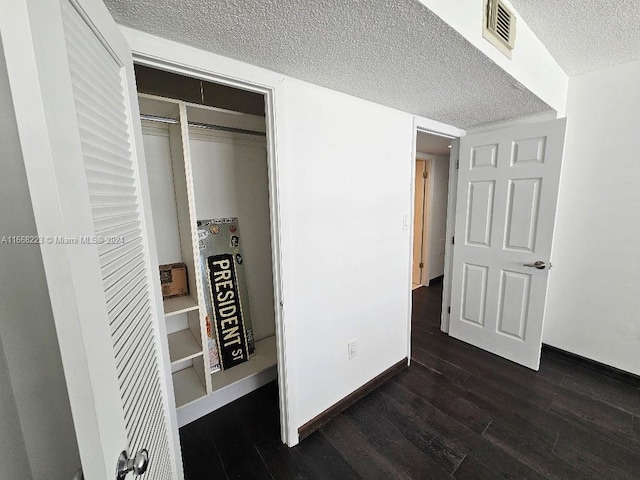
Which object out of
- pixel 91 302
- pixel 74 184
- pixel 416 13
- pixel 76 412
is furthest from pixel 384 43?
pixel 76 412

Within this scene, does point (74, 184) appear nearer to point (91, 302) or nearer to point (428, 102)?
point (91, 302)

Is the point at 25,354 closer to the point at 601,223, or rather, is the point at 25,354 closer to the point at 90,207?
the point at 90,207

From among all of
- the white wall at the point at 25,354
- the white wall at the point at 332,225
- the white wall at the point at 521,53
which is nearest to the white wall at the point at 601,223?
the white wall at the point at 521,53

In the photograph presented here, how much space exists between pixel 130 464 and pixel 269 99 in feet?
4.48

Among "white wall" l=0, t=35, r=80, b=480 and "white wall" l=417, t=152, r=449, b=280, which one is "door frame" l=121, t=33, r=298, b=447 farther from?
"white wall" l=417, t=152, r=449, b=280

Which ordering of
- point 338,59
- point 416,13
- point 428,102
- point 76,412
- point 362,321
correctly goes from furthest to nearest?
point 362,321, point 428,102, point 338,59, point 416,13, point 76,412

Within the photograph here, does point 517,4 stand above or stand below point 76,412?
above

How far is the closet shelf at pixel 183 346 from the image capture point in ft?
5.03

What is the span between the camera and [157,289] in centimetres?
95

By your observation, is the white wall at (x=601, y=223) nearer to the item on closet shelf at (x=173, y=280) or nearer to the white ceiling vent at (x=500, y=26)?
the white ceiling vent at (x=500, y=26)

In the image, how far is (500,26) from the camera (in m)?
1.14

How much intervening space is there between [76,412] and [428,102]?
2.05 meters

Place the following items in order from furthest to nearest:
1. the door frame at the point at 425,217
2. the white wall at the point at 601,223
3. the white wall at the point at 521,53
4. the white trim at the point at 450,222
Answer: the door frame at the point at 425,217 → the white trim at the point at 450,222 → the white wall at the point at 601,223 → the white wall at the point at 521,53

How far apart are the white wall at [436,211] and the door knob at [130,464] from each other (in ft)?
13.5
